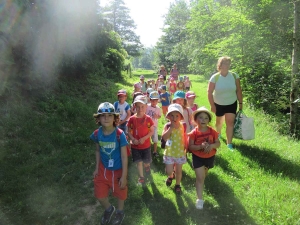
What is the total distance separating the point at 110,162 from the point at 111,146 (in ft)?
0.74

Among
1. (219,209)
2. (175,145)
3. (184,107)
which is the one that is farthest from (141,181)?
(184,107)

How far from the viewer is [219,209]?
3.61 m

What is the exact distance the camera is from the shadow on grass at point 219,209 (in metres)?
3.37

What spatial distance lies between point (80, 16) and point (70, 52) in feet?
5.01

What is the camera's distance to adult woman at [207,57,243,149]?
528cm

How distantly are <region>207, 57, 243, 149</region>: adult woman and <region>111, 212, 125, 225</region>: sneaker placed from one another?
10.9 feet

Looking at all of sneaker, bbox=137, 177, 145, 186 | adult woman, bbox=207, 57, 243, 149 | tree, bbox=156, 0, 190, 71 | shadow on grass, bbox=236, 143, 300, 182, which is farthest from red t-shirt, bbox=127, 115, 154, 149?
tree, bbox=156, 0, 190, 71

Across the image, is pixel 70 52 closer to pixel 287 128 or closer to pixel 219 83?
pixel 219 83

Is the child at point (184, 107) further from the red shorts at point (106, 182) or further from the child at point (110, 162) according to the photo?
the red shorts at point (106, 182)

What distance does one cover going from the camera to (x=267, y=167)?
4.75 meters

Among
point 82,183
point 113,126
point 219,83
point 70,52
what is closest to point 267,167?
point 219,83

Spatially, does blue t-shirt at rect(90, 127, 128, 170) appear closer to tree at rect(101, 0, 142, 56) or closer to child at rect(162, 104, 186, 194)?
child at rect(162, 104, 186, 194)

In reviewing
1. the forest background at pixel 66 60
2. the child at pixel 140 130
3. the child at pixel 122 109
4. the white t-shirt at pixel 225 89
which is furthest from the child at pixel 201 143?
the forest background at pixel 66 60

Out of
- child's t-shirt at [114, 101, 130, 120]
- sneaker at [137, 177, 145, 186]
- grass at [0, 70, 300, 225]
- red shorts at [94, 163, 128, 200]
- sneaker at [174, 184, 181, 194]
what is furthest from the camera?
child's t-shirt at [114, 101, 130, 120]
